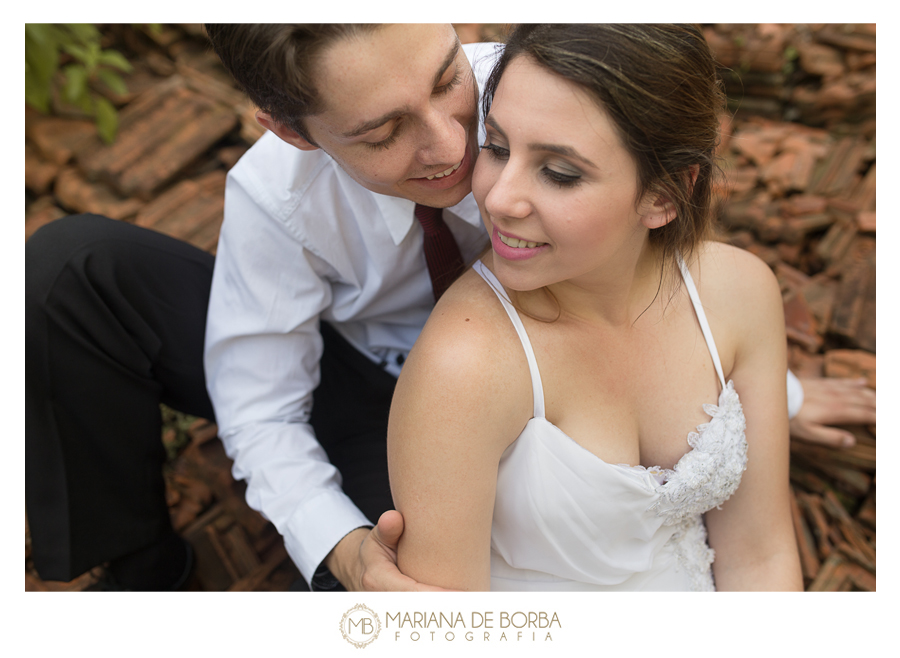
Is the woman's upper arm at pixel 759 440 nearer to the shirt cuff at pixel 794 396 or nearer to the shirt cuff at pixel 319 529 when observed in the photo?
the shirt cuff at pixel 794 396

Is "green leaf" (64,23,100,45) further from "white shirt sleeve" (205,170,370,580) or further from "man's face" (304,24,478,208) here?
"man's face" (304,24,478,208)

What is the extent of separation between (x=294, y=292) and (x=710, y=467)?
1232mm

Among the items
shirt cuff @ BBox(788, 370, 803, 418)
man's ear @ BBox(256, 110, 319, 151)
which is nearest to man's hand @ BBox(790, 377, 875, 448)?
shirt cuff @ BBox(788, 370, 803, 418)

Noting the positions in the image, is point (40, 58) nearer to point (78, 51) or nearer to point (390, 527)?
point (78, 51)

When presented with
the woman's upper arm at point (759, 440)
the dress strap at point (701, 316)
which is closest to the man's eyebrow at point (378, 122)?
the dress strap at point (701, 316)

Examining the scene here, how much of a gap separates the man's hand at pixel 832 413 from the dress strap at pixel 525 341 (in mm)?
1332

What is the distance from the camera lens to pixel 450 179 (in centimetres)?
153

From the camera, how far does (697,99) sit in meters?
1.26

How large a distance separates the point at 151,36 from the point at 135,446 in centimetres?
287

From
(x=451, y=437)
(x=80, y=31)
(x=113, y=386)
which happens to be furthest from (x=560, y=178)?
(x=80, y=31)

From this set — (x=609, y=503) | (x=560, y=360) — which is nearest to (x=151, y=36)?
(x=560, y=360)

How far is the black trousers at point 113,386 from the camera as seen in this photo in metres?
1.72

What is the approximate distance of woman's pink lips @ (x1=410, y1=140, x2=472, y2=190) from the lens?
5.01 feet
